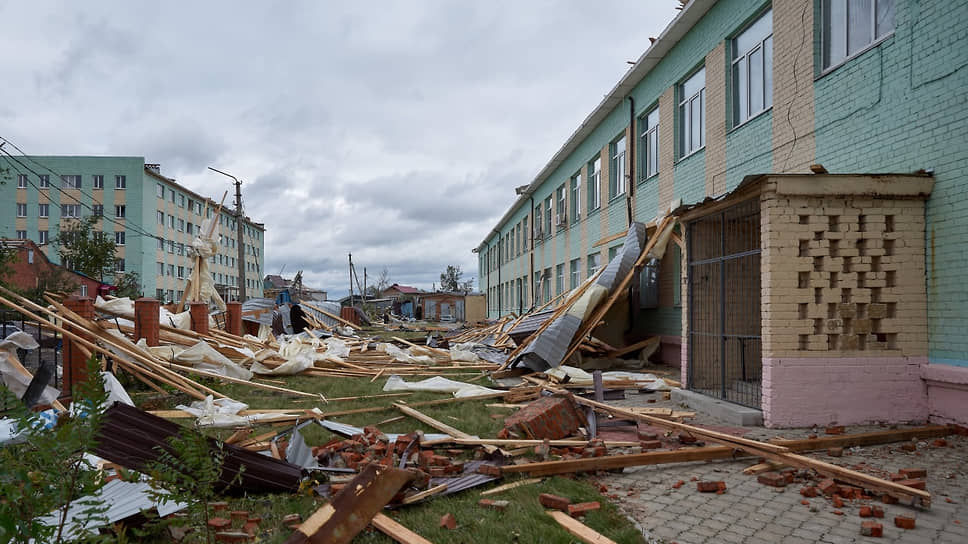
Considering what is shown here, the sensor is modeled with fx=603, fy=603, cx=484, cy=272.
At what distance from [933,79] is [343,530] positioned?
7556mm

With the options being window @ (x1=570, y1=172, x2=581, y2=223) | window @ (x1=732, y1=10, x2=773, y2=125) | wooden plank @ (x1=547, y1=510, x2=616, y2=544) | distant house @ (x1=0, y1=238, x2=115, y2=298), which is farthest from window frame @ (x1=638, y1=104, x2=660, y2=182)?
distant house @ (x1=0, y1=238, x2=115, y2=298)

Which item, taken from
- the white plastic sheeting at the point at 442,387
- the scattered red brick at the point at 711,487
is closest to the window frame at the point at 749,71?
the white plastic sheeting at the point at 442,387

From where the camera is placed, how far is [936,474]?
497 cm

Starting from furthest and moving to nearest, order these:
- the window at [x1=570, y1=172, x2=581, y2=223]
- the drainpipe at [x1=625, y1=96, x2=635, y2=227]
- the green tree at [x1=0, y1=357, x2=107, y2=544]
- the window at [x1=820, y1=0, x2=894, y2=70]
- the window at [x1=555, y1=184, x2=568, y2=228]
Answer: the window at [x1=555, y1=184, x2=568, y2=228] < the window at [x1=570, y1=172, x2=581, y2=223] < the drainpipe at [x1=625, y1=96, x2=635, y2=227] < the window at [x1=820, y1=0, x2=894, y2=70] < the green tree at [x1=0, y1=357, x2=107, y2=544]

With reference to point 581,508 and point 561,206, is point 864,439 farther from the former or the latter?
point 561,206

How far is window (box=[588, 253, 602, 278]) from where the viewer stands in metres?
18.7

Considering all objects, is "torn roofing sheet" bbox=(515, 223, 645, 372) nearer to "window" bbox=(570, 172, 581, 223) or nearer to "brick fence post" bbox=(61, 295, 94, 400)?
"brick fence post" bbox=(61, 295, 94, 400)

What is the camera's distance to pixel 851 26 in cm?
824

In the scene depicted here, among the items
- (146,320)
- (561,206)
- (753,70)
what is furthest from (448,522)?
(561,206)

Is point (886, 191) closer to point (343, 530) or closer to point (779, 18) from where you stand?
point (779, 18)

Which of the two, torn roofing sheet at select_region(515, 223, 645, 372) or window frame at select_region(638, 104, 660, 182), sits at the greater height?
window frame at select_region(638, 104, 660, 182)

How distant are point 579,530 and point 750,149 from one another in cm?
860

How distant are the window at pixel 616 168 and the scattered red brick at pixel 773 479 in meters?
12.9

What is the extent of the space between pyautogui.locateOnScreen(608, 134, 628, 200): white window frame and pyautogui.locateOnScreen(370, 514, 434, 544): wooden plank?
14327mm
